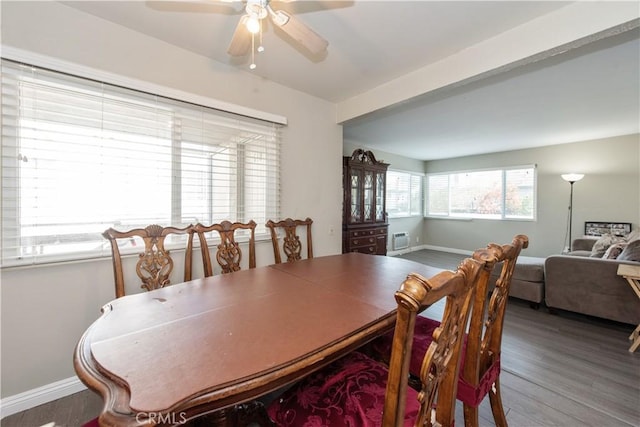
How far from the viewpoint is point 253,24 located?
1.29 metres

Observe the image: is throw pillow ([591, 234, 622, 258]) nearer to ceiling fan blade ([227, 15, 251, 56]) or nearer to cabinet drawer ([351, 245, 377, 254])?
cabinet drawer ([351, 245, 377, 254])

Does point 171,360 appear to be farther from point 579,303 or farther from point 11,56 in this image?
point 579,303

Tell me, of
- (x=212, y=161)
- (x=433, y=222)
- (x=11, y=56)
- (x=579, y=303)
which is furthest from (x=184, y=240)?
(x=433, y=222)

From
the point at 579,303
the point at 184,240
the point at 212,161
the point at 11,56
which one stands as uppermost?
the point at 11,56

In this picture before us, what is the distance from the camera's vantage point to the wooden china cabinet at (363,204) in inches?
169

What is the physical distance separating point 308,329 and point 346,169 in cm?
353

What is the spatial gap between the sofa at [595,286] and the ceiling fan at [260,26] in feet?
10.8

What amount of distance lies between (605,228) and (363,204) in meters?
4.28

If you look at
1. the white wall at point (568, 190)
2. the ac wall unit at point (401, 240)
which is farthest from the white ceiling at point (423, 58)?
the ac wall unit at point (401, 240)

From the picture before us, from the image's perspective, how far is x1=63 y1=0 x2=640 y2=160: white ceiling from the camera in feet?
5.45

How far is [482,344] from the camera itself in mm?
1219

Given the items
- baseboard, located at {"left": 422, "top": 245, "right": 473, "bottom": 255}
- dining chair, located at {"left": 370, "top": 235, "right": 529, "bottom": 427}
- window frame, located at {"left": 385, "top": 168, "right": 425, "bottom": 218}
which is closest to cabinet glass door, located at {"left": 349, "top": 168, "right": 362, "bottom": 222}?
window frame, located at {"left": 385, "top": 168, "right": 425, "bottom": 218}

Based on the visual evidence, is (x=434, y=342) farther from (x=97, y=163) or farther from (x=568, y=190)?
(x=568, y=190)

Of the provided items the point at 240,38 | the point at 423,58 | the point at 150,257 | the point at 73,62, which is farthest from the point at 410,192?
the point at 73,62
